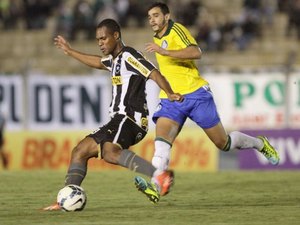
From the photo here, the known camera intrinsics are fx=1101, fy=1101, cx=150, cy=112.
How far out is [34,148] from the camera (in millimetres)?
22391

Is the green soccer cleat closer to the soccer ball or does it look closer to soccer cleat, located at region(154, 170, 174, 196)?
soccer cleat, located at region(154, 170, 174, 196)

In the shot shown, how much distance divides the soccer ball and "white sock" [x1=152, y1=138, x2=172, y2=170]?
1.04 meters

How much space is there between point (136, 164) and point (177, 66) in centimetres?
183

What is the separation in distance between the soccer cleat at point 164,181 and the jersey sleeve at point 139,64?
A: 3.54ft

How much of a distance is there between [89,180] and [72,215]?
203 inches

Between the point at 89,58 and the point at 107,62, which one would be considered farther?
the point at 89,58

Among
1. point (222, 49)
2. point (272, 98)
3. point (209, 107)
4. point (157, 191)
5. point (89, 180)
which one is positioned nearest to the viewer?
point (157, 191)

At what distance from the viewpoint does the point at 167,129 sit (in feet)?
41.6

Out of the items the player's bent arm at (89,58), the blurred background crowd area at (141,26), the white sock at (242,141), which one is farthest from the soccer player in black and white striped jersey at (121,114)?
the blurred background crowd area at (141,26)

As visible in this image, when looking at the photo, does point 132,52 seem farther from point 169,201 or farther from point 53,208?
point 169,201

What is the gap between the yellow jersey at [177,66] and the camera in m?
12.8

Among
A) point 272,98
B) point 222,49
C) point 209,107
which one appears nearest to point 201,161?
point 272,98

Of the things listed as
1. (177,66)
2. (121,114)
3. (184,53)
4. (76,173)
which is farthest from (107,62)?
(76,173)

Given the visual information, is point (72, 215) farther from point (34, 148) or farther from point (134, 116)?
point (34, 148)
